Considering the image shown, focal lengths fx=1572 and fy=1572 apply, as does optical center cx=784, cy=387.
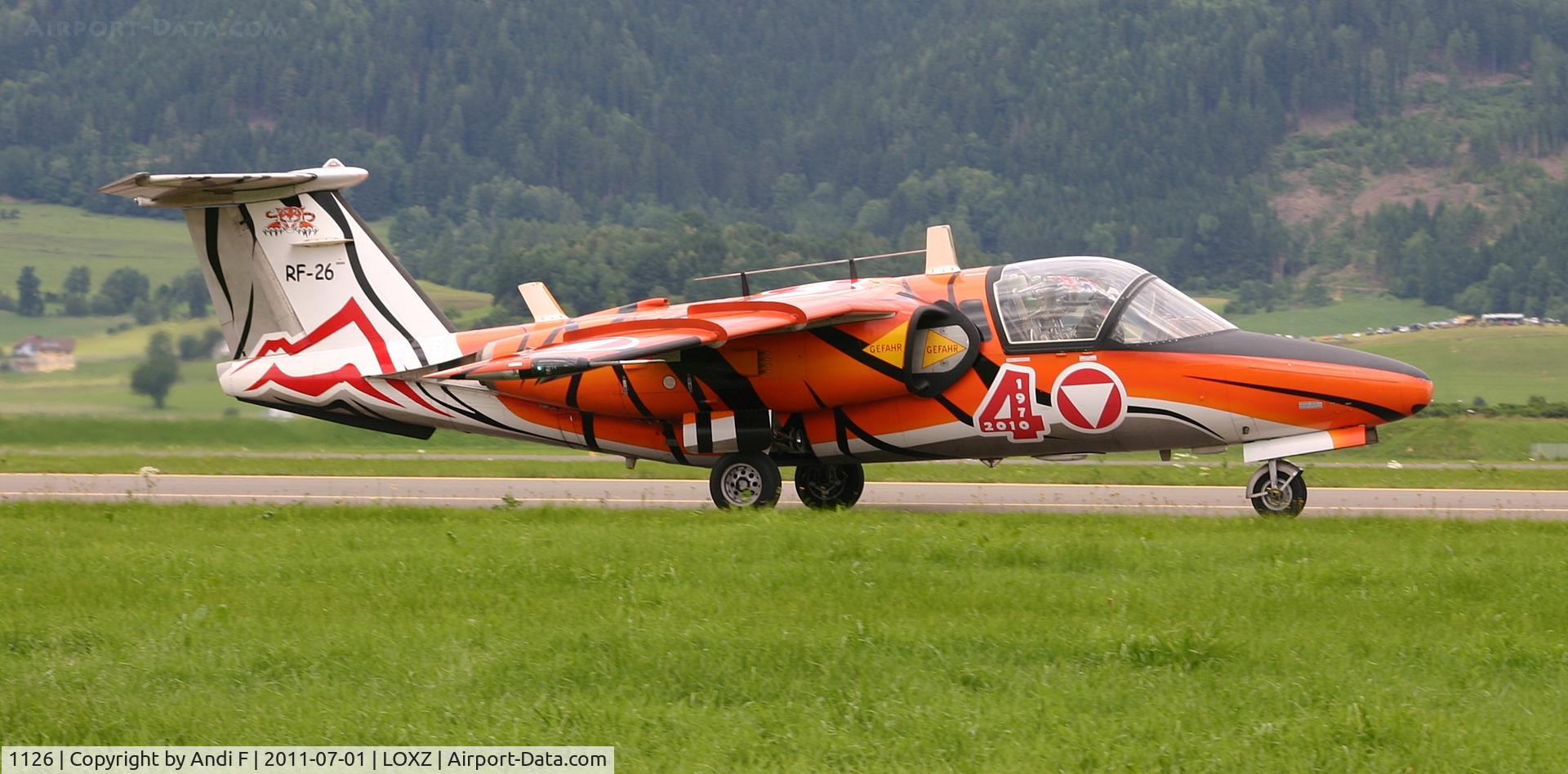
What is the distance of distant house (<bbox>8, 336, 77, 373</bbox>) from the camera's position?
149 ft

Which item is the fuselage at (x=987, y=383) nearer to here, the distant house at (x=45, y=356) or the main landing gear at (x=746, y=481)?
the main landing gear at (x=746, y=481)

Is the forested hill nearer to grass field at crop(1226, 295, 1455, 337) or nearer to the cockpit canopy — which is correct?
grass field at crop(1226, 295, 1455, 337)

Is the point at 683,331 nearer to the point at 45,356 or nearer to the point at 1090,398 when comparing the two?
the point at 1090,398

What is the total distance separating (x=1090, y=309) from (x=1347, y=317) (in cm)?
9494

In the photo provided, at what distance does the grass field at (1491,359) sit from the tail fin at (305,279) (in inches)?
2120

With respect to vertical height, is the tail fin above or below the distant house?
above

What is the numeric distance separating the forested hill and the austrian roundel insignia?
107736mm

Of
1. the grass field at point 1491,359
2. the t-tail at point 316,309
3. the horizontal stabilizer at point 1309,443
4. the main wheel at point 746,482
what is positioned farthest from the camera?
the grass field at point 1491,359

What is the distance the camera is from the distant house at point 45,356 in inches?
1794

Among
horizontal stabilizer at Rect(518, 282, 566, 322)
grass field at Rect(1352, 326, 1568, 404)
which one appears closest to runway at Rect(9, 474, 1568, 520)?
horizontal stabilizer at Rect(518, 282, 566, 322)

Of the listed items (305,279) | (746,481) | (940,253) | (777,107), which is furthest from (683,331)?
(777,107)

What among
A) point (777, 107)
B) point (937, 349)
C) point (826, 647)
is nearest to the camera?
point (826, 647)

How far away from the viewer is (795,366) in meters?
16.6

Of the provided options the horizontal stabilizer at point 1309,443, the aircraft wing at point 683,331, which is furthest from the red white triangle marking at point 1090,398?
the aircraft wing at point 683,331
